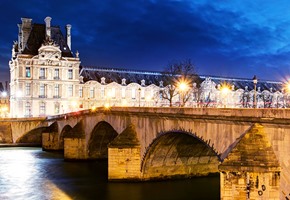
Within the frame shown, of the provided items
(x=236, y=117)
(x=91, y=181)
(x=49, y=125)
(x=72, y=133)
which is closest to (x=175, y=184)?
(x=91, y=181)

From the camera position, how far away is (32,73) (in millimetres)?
95750

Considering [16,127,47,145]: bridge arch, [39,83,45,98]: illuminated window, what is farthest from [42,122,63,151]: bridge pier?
[39,83,45,98]: illuminated window

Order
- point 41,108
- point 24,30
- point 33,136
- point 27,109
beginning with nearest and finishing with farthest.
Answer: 1. point 33,136
2. point 27,109
3. point 41,108
4. point 24,30

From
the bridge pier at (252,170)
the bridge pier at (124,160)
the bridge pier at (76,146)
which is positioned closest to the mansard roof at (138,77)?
the bridge pier at (76,146)

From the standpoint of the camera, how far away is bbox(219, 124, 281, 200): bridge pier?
71.7 ft

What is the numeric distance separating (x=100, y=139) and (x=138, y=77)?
57.9 meters

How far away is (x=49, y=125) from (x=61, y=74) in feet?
77.3

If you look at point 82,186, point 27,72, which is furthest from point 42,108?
point 82,186

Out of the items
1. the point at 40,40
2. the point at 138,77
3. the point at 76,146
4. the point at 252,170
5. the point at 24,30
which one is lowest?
the point at 76,146

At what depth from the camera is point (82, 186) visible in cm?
3941

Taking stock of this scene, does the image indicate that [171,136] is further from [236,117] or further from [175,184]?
[236,117]

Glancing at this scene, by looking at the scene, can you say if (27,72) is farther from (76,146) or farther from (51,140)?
(76,146)

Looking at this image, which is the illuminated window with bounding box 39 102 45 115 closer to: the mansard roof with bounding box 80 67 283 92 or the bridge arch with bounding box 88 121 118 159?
the mansard roof with bounding box 80 67 283 92

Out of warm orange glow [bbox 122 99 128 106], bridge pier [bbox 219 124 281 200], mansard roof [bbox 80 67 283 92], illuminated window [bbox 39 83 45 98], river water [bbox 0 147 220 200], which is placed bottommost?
river water [bbox 0 147 220 200]
